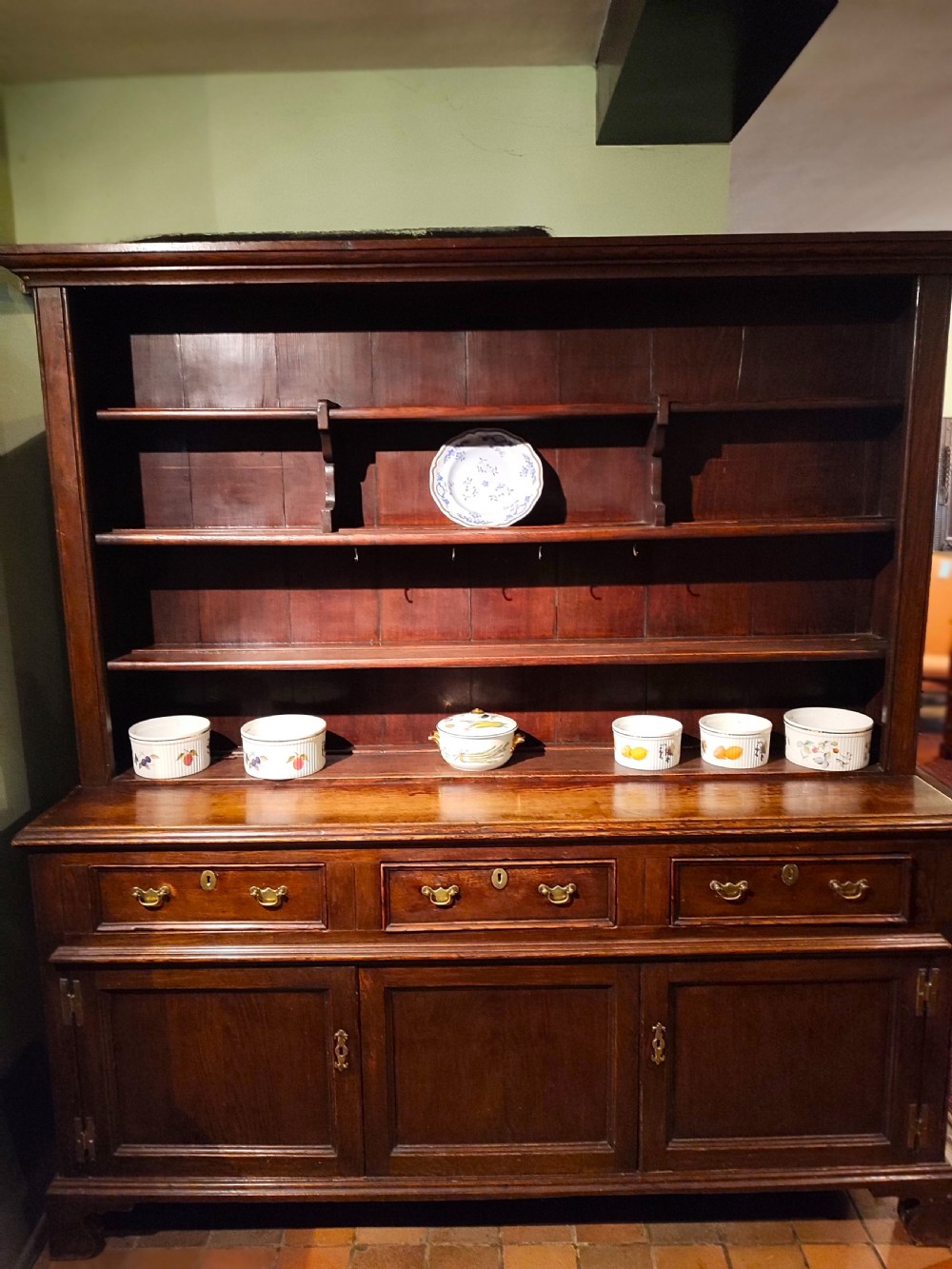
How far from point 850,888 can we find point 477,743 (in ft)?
2.89

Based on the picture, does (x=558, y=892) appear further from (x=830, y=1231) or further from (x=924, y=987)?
(x=830, y=1231)

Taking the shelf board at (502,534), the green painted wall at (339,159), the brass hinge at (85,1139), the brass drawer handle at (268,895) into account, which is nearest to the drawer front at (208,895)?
the brass drawer handle at (268,895)

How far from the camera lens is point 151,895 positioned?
72.4 inches

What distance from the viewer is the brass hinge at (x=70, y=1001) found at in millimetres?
1848

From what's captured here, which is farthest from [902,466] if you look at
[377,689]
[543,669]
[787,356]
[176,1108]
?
[176,1108]

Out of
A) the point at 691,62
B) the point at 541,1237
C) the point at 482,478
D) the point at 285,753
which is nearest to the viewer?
the point at 691,62

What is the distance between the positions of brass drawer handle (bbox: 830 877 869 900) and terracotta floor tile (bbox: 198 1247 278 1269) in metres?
1.49

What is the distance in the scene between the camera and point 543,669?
229cm

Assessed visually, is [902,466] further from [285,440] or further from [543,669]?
[285,440]

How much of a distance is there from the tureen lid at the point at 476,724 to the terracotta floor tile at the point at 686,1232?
1.19 m

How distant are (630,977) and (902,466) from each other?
1.31 metres

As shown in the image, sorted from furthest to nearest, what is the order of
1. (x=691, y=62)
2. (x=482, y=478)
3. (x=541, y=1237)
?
1. (x=482, y=478)
2. (x=541, y=1237)
3. (x=691, y=62)

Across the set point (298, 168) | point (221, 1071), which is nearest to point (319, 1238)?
point (221, 1071)

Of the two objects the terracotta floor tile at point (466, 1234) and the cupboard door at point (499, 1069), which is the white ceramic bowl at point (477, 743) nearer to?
the cupboard door at point (499, 1069)
